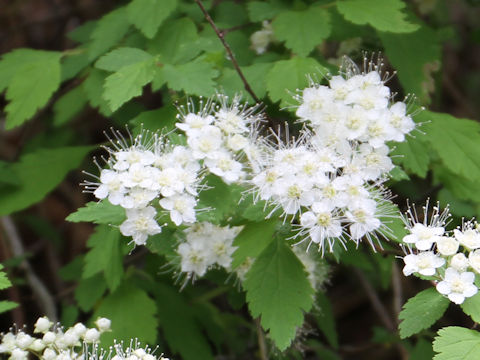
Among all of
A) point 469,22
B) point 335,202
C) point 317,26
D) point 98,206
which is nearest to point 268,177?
point 335,202

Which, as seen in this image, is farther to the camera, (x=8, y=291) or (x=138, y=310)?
(x=8, y=291)

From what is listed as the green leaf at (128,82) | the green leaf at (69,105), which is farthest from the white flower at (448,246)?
the green leaf at (69,105)

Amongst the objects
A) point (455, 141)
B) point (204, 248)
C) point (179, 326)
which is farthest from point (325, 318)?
point (455, 141)

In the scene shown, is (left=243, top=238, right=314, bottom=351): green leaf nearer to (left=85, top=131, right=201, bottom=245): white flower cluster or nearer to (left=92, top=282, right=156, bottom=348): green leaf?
(left=85, top=131, right=201, bottom=245): white flower cluster

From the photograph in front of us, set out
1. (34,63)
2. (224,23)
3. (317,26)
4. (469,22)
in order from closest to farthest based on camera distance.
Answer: (317,26)
(34,63)
(224,23)
(469,22)

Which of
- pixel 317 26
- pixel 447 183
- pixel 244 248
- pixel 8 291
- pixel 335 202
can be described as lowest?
pixel 8 291

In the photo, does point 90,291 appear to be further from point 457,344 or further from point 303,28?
point 457,344

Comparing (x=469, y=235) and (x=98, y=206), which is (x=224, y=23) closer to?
(x=98, y=206)
